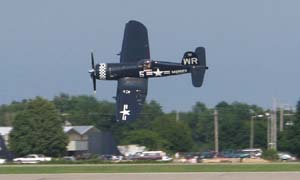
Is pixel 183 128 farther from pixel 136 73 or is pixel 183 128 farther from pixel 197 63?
pixel 136 73

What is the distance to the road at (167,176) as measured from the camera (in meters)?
43.4

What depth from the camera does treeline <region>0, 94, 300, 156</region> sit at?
127 meters

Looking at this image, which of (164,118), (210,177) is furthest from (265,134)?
(210,177)

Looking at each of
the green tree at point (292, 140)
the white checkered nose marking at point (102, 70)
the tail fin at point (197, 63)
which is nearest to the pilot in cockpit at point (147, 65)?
the white checkered nose marking at point (102, 70)

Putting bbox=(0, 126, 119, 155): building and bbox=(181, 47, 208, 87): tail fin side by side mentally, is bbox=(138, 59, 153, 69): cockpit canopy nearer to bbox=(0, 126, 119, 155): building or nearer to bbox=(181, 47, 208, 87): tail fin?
bbox=(181, 47, 208, 87): tail fin

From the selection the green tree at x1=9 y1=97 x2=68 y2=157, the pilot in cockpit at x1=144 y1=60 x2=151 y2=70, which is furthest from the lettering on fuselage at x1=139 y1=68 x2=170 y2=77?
the green tree at x1=9 y1=97 x2=68 y2=157

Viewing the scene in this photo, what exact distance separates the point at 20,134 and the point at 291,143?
32336mm

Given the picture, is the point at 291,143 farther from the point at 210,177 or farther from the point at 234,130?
the point at 210,177

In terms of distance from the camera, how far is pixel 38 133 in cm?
10575

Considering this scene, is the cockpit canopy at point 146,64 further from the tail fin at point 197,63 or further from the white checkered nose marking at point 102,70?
the tail fin at point 197,63

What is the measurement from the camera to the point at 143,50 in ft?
183

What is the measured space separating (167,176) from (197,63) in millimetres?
10518

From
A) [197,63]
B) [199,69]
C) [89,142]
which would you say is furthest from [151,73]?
[89,142]

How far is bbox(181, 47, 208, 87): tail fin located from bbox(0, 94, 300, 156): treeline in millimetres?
44100
